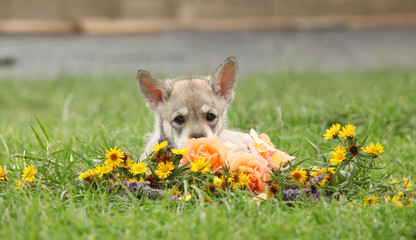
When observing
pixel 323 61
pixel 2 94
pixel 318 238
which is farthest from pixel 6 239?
pixel 323 61

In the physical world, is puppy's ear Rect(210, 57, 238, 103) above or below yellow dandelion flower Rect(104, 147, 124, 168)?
above

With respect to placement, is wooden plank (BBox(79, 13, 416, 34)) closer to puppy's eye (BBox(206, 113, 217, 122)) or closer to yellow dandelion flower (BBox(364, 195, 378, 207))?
puppy's eye (BBox(206, 113, 217, 122))

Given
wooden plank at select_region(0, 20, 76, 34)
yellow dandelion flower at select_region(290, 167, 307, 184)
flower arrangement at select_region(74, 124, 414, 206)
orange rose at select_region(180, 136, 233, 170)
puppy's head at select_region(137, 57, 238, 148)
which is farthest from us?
wooden plank at select_region(0, 20, 76, 34)

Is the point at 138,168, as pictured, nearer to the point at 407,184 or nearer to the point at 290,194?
the point at 290,194

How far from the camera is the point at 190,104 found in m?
3.44

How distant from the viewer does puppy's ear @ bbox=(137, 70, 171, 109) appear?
361cm

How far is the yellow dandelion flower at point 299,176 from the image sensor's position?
277cm

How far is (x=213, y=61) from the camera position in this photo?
912 centimetres

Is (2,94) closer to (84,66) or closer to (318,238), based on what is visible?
(84,66)

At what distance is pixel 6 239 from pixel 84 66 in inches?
294

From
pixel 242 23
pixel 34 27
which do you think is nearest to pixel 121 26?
pixel 34 27

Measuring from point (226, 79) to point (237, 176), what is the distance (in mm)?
1238

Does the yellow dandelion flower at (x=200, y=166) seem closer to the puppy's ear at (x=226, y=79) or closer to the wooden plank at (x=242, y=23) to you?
the puppy's ear at (x=226, y=79)

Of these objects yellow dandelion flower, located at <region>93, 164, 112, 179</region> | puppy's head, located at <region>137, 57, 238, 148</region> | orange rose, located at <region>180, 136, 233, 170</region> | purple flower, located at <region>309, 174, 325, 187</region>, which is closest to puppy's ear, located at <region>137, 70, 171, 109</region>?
Result: puppy's head, located at <region>137, 57, 238, 148</region>
